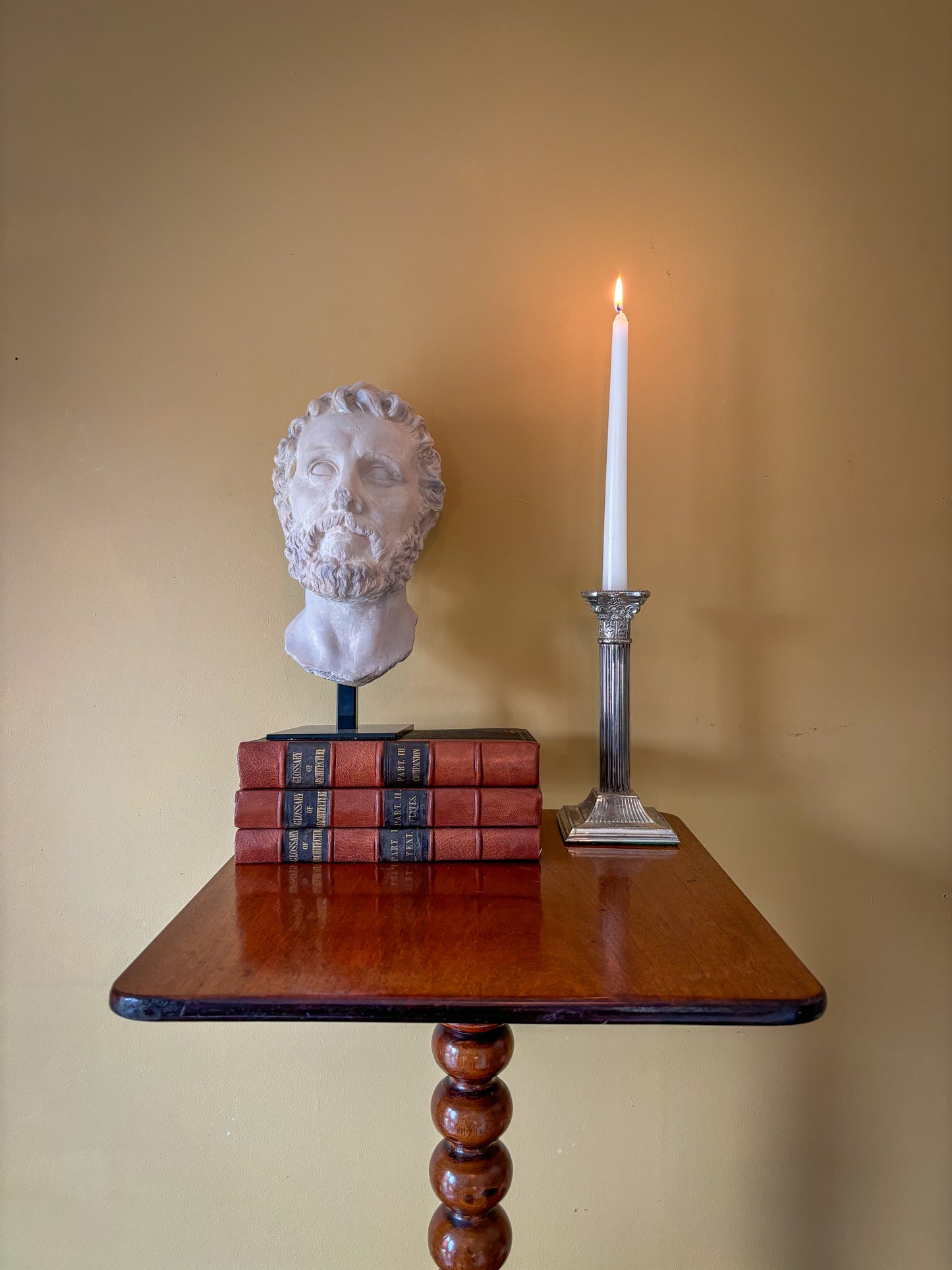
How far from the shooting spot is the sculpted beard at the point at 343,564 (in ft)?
2.74

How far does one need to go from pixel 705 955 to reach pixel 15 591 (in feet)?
3.10

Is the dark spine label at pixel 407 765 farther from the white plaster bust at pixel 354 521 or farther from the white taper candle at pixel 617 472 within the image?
the white taper candle at pixel 617 472

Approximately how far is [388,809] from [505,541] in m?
→ 0.41

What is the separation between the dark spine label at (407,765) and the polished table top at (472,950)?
0.08 metres

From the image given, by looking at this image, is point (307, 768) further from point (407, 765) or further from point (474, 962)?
point (474, 962)

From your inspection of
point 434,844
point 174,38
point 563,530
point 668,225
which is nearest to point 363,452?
point 563,530

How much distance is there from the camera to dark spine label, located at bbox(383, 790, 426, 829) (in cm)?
78

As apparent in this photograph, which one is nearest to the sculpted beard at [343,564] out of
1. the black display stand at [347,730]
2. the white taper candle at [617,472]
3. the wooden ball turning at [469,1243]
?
the black display stand at [347,730]

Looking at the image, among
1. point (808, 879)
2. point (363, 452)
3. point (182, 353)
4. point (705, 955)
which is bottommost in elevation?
point (808, 879)

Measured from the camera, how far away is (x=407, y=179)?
3.42ft

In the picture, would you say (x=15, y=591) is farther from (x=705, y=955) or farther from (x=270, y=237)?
(x=705, y=955)

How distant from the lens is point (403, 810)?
30.6 inches

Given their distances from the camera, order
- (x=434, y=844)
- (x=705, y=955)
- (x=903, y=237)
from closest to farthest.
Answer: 1. (x=705, y=955)
2. (x=434, y=844)
3. (x=903, y=237)

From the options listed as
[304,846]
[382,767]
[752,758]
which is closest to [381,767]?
[382,767]
